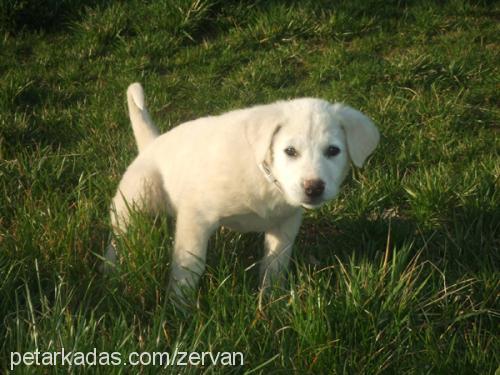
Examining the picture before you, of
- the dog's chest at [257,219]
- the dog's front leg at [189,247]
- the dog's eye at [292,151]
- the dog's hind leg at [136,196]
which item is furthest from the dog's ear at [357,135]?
the dog's hind leg at [136,196]

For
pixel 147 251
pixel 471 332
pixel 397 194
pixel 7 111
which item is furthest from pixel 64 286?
pixel 7 111

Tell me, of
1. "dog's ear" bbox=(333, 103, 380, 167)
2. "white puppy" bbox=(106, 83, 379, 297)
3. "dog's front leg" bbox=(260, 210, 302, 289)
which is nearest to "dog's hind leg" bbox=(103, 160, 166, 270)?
"white puppy" bbox=(106, 83, 379, 297)

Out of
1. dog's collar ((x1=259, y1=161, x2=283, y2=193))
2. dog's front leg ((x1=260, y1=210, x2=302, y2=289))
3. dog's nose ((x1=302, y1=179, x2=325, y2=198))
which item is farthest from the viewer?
dog's front leg ((x1=260, y1=210, x2=302, y2=289))

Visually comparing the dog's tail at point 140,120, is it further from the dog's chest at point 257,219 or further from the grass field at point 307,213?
the dog's chest at point 257,219

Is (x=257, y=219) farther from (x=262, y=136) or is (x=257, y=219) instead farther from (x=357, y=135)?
(x=357, y=135)

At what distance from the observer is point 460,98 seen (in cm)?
541

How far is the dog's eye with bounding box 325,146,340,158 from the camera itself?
294 centimetres

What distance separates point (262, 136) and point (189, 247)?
650mm

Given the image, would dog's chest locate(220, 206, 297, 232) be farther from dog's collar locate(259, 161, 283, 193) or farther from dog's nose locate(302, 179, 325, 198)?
dog's nose locate(302, 179, 325, 198)

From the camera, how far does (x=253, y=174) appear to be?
304 centimetres

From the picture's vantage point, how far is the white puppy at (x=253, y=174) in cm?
288

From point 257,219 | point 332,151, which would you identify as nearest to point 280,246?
point 257,219

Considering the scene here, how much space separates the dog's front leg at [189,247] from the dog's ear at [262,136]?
0.43 meters

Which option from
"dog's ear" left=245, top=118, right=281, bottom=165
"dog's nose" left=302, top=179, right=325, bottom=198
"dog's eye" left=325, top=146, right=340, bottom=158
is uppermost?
"dog's ear" left=245, top=118, right=281, bottom=165
